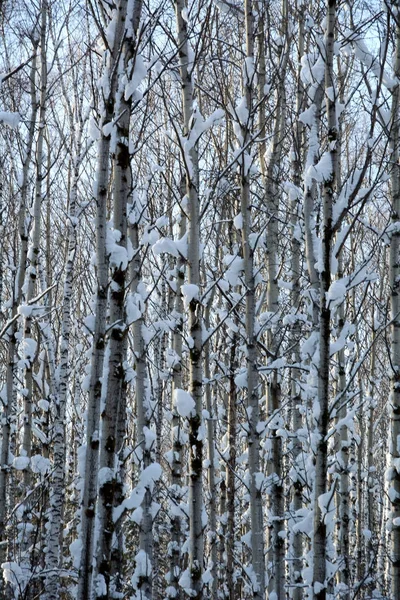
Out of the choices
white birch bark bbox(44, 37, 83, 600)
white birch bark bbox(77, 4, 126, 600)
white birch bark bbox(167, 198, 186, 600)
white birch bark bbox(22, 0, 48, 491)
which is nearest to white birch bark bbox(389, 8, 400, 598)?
white birch bark bbox(167, 198, 186, 600)

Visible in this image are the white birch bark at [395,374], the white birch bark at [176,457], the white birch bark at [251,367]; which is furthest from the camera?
the white birch bark at [176,457]

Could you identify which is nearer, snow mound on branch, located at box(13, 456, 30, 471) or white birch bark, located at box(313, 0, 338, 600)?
white birch bark, located at box(313, 0, 338, 600)

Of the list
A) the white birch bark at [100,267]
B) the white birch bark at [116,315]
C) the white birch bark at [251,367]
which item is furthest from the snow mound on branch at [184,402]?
the white birch bark at [251,367]

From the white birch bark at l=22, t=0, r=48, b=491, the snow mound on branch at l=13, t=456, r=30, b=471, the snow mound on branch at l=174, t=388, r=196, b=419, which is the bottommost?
the snow mound on branch at l=13, t=456, r=30, b=471

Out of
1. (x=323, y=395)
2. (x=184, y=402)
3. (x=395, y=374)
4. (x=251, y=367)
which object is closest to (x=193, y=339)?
(x=184, y=402)

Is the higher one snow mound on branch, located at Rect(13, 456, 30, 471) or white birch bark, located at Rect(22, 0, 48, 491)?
white birch bark, located at Rect(22, 0, 48, 491)

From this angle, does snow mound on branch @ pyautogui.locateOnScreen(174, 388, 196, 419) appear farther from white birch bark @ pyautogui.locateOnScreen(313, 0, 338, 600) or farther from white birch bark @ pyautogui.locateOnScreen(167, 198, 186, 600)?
white birch bark @ pyautogui.locateOnScreen(167, 198, 186, 600)

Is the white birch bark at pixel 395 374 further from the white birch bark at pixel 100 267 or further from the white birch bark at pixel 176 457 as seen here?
the white birch bark at pixel 100 267

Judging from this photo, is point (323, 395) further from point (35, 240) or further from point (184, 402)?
point (35, 240)

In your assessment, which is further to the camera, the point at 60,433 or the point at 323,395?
the point at 60,433

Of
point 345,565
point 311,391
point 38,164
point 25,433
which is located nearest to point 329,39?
point 311,391

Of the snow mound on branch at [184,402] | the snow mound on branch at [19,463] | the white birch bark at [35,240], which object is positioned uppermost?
the white birch bark at [35,240]

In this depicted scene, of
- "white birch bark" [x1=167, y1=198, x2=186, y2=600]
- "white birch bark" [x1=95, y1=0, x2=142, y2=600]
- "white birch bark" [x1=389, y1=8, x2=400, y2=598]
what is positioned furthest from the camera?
"white birch bark" [x1=167, y1=198, x2=186, y2=600]

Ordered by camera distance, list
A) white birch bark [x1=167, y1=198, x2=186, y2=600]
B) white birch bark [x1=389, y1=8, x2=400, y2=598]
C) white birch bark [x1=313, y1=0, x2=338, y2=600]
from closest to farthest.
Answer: white birch bark [x1=313, y1=0, x2=338, y2=600]
white birch bark [x1=389, y1=8, x2=400, y2=598]
white birch bark [x1=167, y1=198, x2=186, y2=600]
